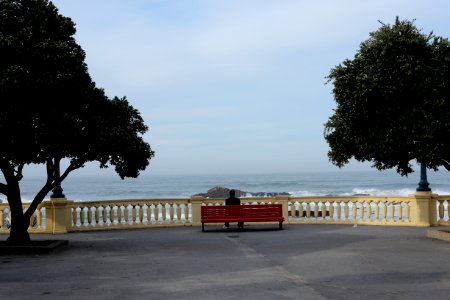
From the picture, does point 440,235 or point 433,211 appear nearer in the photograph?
point 440,235

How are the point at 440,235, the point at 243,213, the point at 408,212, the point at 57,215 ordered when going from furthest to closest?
the point at 408,212 → the point at 243,213 → the point at 57,215 → the point at 440,235

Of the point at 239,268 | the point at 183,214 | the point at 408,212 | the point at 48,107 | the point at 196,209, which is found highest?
the point at 48,107

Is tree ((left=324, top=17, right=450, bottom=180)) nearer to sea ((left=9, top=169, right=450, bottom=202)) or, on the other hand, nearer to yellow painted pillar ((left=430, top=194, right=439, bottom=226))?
yellow painted pillar ((left=430, top=194, right=439, bottom=226))

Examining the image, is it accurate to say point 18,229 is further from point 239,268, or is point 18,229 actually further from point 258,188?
point 258,188

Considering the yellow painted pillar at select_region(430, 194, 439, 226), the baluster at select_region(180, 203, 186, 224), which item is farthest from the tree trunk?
the yellow painted pillar at select_region(430, 194, 439, 226)

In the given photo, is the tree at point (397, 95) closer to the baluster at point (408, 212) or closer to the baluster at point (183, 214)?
the baluster at point (408, 212)

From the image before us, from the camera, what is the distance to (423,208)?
2161cm

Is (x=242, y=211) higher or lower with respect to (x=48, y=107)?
lower

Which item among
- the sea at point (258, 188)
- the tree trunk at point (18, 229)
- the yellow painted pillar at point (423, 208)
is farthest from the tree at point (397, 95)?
the sea at point (258, 188)

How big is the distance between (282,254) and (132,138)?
531 cm

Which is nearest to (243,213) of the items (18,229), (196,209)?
(196,209)

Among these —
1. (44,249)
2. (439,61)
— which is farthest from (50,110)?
(439,61)

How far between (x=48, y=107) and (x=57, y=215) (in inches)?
278

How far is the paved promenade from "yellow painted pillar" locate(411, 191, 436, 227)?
2258 millimetres
